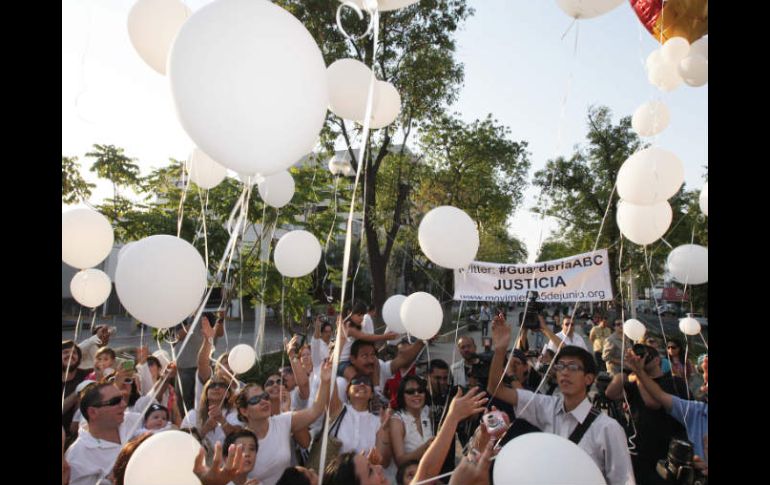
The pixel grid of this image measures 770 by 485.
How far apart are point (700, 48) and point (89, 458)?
4216 mm

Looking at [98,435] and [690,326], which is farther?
[690,326]

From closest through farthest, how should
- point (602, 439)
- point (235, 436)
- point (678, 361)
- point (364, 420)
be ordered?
point (235, 436)
point (602, 439)
point (364, 420)
point (678, 361)

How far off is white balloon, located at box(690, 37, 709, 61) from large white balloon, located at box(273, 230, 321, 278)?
134 inches

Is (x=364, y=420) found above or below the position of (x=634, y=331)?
below

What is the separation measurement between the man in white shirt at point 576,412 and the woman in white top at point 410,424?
20.0 inches

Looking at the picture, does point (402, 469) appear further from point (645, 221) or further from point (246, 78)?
point (645, 221)

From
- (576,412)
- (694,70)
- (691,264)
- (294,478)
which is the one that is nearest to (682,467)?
(576,412)

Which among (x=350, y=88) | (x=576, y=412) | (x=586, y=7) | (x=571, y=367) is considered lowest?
(x=576, y=412)

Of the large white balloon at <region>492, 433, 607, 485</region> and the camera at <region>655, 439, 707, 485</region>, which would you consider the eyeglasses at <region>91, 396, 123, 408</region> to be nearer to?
the large white balloon at <region>492, 433, 607, 485</region>

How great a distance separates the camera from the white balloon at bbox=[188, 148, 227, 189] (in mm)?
3238

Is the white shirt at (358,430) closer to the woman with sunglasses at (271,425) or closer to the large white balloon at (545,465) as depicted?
the woman with sunglasses at (271,425)

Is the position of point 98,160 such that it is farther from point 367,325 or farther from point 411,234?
point 411,234

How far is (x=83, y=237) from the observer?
3318mm

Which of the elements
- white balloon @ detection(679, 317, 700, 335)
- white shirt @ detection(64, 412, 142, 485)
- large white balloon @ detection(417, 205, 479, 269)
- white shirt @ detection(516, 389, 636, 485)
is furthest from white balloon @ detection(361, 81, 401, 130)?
white balloon @ detection(679, 317, 700, 335)
